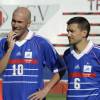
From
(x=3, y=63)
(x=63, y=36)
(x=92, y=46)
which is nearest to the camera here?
(x=3, y=63)

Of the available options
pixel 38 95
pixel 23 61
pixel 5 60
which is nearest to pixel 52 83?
pixel 38 95

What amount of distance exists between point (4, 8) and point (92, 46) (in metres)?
8.68

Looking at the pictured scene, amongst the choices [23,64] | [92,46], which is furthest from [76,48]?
[23,64]

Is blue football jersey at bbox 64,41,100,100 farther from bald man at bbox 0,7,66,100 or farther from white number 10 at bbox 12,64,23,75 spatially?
white number 10 at bbox 12,64,23,75

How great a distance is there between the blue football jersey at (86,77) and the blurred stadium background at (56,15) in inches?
324

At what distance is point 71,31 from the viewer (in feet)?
18.4

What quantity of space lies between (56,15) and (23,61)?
8813mm

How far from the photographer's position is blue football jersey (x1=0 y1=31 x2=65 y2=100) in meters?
5.38

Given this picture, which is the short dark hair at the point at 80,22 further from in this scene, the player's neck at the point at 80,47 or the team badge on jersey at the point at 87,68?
the team badge on jersey at the point at 87,68

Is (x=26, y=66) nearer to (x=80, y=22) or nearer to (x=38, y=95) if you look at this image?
(x=38, y=95)

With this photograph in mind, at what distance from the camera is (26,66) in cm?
539

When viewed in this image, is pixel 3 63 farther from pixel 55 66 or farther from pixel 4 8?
pixel 4 8

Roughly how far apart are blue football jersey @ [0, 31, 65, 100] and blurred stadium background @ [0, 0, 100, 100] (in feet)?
27.7

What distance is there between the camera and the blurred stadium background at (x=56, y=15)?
45.7ft
